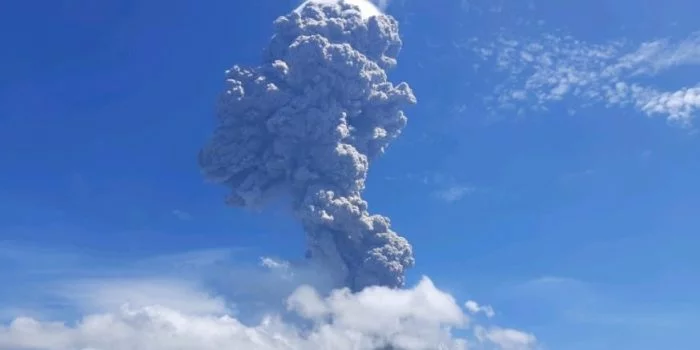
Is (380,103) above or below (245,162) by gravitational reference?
above

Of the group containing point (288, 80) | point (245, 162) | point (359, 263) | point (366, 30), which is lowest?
point (359, 263)

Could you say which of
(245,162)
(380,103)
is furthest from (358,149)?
(245,162)

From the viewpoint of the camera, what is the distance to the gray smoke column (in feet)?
251

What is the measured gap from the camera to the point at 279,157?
79625mm

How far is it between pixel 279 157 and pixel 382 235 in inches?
444

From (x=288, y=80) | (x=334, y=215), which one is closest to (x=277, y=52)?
(x=288, y=80)

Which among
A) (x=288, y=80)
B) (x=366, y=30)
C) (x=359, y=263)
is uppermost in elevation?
(x=366, y=30)

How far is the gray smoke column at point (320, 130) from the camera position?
7656 centimetres

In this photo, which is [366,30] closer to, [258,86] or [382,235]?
[258,86]

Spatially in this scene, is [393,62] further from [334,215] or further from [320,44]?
[334,215]

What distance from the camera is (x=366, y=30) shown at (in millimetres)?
79250

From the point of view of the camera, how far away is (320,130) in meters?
77.6

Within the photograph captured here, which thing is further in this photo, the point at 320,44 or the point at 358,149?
the point at 358,149

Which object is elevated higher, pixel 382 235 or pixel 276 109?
pixel 276 109
